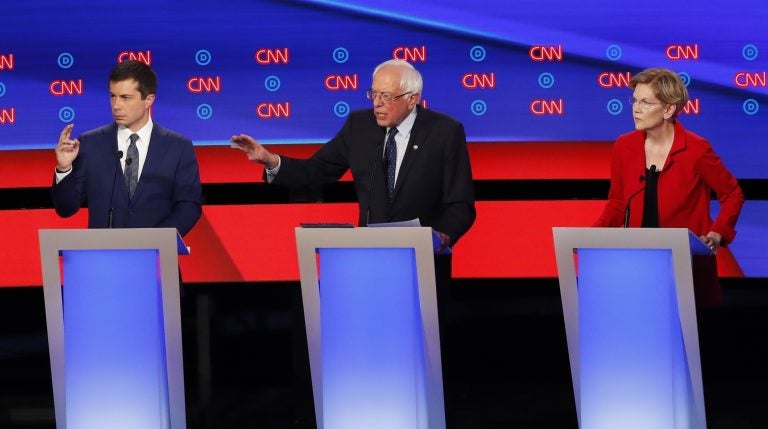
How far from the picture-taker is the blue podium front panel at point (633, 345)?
10.4 ft

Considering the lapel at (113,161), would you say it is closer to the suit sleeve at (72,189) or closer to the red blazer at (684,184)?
the suit sleeve at (72,189)

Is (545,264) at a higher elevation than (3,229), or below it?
below

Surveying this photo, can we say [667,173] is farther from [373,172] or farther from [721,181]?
[373,172]

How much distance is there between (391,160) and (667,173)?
1.02 meters

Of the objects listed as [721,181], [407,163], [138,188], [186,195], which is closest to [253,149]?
[186,195]

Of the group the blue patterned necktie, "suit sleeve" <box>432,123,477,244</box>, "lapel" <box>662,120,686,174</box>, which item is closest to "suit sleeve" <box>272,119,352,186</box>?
the blue patterned necktie

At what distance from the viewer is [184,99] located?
16.4 feet

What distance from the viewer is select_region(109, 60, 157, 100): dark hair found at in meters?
4.10

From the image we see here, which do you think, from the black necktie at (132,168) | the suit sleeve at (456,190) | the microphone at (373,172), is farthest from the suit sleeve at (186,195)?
the suit sleeve at (456,190)

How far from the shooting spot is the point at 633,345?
319cm

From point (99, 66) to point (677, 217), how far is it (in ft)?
8.69

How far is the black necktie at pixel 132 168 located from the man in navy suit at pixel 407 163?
47cm

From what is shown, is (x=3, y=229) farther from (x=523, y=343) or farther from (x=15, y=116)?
(x=523, y=343)

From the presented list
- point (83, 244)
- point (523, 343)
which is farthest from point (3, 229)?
point (523, 343)
